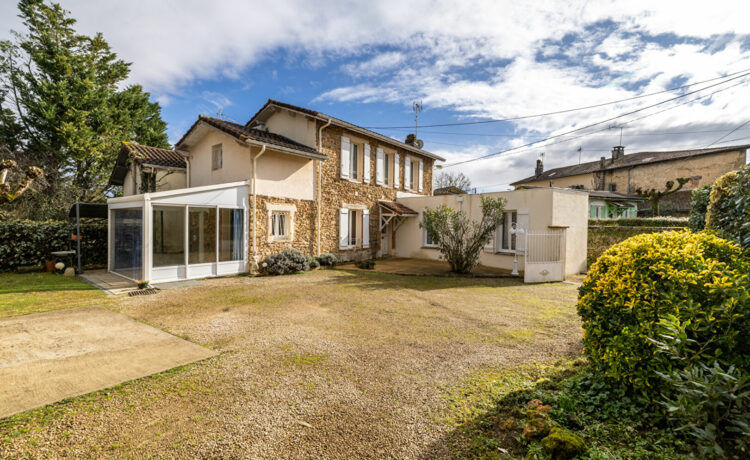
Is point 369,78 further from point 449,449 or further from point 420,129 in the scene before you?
point 449,449

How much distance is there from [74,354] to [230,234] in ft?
21.5

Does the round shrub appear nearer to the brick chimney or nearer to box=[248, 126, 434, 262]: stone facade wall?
box=[248, 126, 434, 262]: stone facade wall

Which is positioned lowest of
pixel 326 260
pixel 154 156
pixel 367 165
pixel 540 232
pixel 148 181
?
pixel 326 260

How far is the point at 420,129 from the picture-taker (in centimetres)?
1994

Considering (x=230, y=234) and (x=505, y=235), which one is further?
(x=505, y=235)

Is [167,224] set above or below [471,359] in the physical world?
above

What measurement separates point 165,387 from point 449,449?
118 inches

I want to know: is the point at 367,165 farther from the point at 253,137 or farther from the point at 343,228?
the point at 253,137

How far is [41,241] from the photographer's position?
36.8 ft

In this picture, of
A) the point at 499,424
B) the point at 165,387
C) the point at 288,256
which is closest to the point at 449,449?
the point at 499,424

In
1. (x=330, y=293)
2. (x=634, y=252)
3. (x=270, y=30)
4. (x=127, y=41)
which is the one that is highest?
(x=127, y=41)

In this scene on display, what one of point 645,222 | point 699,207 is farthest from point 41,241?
point 645,222

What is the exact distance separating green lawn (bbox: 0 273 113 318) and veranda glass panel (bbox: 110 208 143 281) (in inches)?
40.4

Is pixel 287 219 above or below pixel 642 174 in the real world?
below
